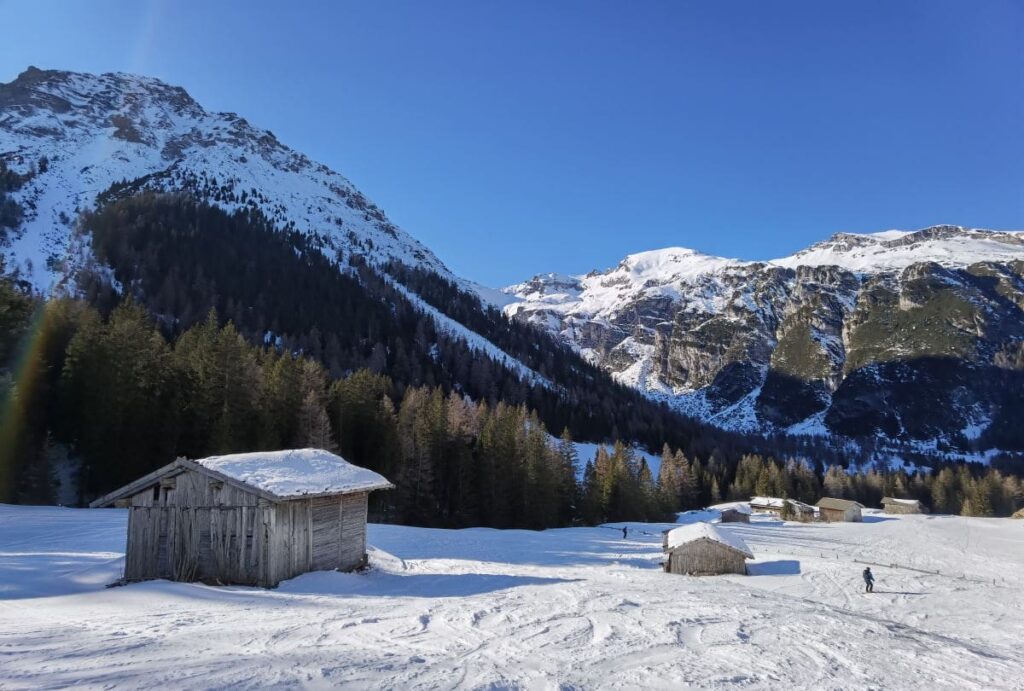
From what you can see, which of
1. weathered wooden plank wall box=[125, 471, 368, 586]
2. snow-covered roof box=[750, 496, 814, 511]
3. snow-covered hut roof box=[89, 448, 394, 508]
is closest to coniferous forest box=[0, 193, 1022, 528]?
snow-covered roof box=[750, 496, 814, 511]

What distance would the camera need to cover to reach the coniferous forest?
40.9 meters

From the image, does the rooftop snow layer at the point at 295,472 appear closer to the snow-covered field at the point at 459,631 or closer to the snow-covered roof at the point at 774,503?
the snow-covered field at the point at 459,631

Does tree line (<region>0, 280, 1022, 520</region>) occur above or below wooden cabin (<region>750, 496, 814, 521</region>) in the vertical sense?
above

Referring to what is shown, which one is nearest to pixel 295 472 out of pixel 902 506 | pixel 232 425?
pixel 232 425

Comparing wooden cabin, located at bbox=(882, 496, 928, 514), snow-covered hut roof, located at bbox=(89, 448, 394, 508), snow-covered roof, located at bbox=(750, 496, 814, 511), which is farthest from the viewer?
wooden cabin, located at bbox=(882, 496, 928, 514)

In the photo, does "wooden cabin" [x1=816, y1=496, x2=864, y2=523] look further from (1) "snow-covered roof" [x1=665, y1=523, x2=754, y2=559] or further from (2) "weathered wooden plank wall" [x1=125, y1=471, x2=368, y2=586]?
(2) "weathered wooden plank wall" [x1=125, y1=471, x2=368, y2=586]

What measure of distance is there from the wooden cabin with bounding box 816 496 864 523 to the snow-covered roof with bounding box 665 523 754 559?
252ft

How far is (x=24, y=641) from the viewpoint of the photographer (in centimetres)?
1022

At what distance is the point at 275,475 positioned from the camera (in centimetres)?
1994

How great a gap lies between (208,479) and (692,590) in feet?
61.4

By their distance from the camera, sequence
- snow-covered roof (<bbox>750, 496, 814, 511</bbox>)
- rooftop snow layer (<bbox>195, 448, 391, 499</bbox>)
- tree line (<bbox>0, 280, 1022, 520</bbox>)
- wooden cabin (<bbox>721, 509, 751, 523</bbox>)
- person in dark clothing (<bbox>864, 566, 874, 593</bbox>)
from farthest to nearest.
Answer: snow-covered roof (<bbox>750, 496, 814, 511</bbox>), wooden cabin (<bbox>721, 509, 751, 523</bbox>), tree line (<bbox>0, 280, 1022, 520</bbox>), person in dark clothing (<bbox>864, 566, 874, 593</bbox>), rooftop snow layer (<bbox>195, 448, 391, 499</bbox>)

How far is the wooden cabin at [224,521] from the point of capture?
19.0 meters

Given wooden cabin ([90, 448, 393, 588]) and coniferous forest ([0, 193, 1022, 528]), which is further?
coniferous forest ([0, 193, 1022, 528])

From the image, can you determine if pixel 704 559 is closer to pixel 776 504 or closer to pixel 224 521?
pixel 224 521
